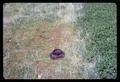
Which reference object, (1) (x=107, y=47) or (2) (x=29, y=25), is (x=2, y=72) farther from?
(1) (x=107, y=47)

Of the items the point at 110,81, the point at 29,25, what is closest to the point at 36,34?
the point at 29,25

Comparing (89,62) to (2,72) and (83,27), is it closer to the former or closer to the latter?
(83,27)

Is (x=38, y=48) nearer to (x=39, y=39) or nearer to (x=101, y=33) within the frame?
(x=39, y=39)

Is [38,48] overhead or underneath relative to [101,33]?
underneath

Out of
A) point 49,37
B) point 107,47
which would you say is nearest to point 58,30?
point 49,37

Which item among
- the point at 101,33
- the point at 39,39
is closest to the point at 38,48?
the point at 39,39

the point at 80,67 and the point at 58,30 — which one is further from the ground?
the point at 58,30
